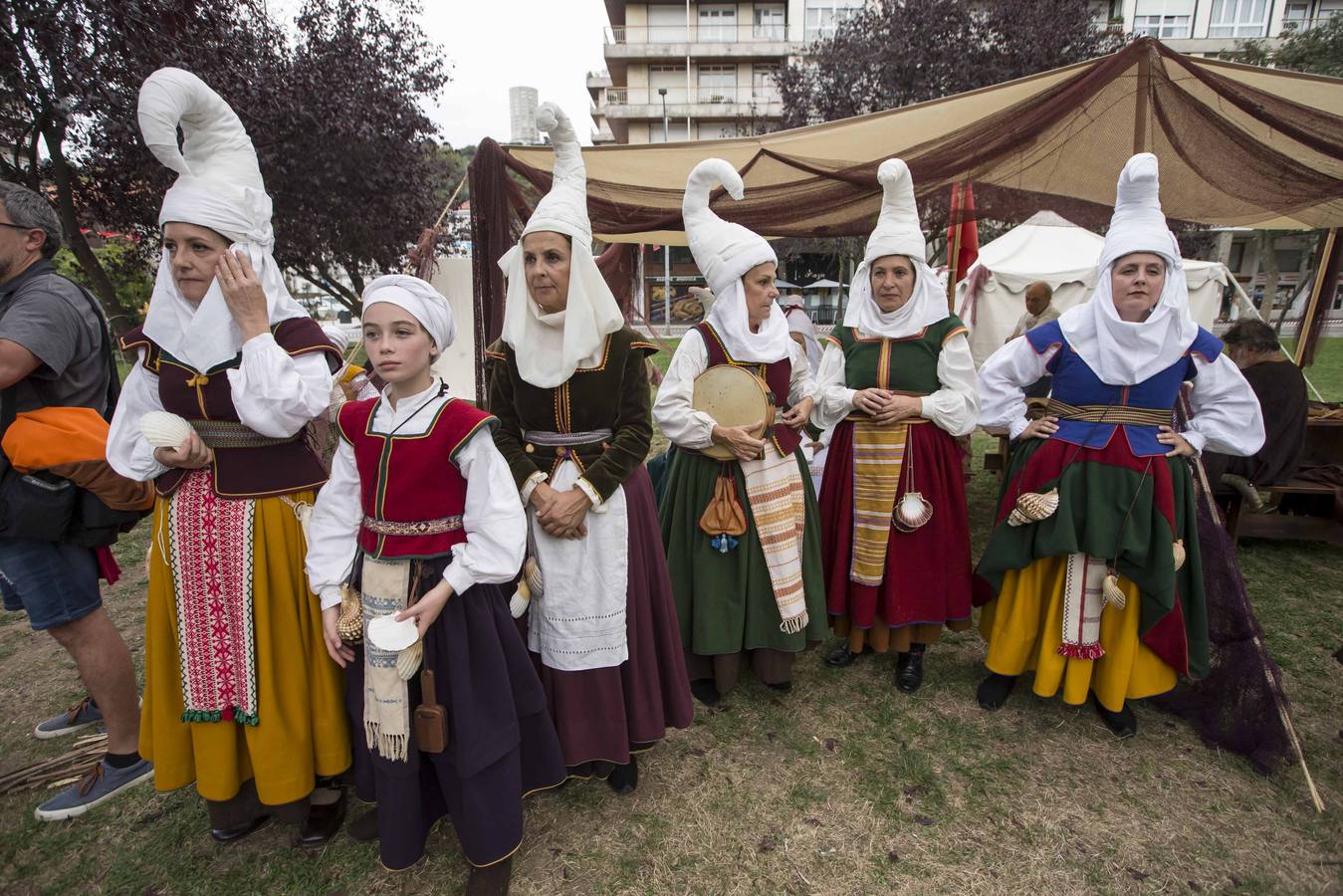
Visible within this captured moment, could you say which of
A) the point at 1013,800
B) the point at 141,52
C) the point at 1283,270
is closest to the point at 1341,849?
the point at 1013,800

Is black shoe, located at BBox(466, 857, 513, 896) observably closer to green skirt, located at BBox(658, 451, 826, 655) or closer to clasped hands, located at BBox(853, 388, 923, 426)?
green skirt, located at BBox(658, 451, 826, 655)

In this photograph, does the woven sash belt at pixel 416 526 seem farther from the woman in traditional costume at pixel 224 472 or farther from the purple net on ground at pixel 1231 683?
the purple net on ground at pixel 1231 683

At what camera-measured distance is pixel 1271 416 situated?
14.8 feet

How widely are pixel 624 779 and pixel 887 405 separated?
1.87 metres

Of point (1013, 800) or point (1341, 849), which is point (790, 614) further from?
point (1341, 849)

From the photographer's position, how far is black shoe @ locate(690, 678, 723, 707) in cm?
305

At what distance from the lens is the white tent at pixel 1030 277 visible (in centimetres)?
861

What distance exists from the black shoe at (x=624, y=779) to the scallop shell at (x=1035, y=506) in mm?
1839

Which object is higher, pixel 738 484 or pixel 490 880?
pixel 738 484

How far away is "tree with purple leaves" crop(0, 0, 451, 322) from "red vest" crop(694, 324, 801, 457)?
5.33m

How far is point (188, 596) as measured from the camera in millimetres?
1936

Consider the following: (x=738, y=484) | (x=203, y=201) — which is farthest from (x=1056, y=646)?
(x=203, y=201)

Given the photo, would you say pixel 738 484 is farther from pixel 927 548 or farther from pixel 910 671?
pixel 910 671

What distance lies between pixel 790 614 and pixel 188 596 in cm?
214
